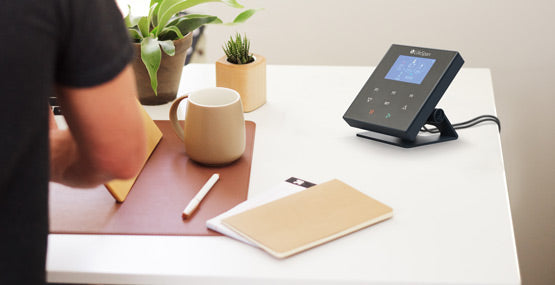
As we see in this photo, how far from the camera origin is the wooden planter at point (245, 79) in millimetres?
1221

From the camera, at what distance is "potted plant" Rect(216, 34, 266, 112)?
1.22m

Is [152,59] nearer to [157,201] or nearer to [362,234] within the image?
[157,201]

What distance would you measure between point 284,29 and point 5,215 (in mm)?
1692

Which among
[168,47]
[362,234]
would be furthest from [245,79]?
[362,234]

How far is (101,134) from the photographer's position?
0.60 m

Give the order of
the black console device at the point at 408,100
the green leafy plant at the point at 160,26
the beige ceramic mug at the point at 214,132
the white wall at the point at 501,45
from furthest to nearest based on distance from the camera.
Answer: the white wall at the point at 501,45 < the green leafy plant at the point at 160,26 < the black console device at the point at 408,100 < the beige ceramic mug at the point at 214,132

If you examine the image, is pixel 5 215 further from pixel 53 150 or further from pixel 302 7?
pixel 302 7

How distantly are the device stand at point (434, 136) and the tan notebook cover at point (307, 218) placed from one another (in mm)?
220

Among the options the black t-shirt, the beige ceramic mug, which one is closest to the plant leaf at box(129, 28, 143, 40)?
the beige ceramic mug

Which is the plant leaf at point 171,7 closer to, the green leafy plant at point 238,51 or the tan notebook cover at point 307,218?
the green leafy plant at point 238,51

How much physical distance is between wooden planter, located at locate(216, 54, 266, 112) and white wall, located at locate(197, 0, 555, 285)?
0.91 m

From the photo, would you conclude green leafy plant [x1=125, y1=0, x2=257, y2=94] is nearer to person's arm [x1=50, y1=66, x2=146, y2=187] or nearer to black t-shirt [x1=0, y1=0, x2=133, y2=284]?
person's arm [x1=50, y1=66, x2=146, y2=187]

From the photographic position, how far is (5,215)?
0.53 meters

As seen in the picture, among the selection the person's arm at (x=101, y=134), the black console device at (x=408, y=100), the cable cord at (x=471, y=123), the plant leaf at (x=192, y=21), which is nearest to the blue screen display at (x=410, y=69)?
the black console device at (x=408, y=100)
